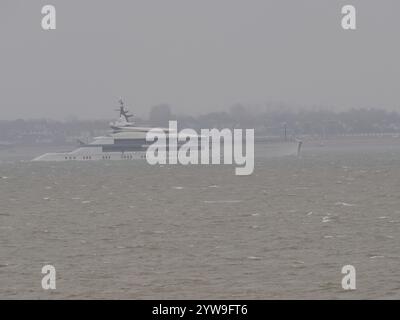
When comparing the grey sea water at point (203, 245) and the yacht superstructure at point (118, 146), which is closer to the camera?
the grey sea water at point (203, 245)

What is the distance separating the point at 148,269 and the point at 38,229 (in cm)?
1365

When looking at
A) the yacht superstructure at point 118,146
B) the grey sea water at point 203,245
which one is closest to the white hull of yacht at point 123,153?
the yacht superstructure at point 118,146

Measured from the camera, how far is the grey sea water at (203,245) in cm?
2561

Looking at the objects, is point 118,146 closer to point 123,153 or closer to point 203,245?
point 123,153

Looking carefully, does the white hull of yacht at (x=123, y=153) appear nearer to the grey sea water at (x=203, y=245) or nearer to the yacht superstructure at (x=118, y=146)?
the yacht superstructure at (x=118, y=146)

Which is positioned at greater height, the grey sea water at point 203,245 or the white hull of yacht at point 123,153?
the grey sea water at point 203,245

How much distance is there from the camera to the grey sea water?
84.0 feet

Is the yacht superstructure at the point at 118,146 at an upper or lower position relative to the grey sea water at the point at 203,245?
lower

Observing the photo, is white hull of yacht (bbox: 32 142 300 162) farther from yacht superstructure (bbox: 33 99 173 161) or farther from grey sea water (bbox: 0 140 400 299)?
grey sea water (bbox: 0 140 400 299)

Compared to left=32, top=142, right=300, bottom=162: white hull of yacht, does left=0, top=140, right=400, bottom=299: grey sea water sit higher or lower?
higher

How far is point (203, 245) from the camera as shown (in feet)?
114

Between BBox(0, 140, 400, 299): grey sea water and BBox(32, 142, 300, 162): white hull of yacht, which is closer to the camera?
BBox(0, 140, 400, 299): grey sea water

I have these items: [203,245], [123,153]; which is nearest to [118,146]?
[123,153]

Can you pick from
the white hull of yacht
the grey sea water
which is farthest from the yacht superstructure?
the grey sea water
